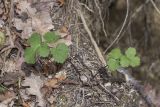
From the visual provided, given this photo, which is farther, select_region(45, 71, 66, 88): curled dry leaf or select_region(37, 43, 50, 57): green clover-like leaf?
select_region(45, 71, 66, 88): curled dry leaf

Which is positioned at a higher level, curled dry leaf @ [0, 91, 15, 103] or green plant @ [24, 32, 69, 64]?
green plant @ [24, 32, 69, 64]

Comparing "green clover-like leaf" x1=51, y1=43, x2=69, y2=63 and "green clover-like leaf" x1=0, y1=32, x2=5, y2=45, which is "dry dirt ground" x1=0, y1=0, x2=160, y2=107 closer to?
"green clover-like leaf" x1=0, y1=32, x2=5, y2=45

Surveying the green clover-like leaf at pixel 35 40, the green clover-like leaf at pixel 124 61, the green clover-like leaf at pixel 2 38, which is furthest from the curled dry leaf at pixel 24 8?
the green clover-like leaf at pixel 124 61

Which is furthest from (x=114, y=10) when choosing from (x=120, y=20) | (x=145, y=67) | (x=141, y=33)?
(x=145, y=67)

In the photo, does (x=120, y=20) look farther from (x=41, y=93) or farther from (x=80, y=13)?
(x=41, y=93)

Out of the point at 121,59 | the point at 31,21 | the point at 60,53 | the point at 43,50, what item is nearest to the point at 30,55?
the point at 43,50

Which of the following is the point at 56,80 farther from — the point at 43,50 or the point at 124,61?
the point at 124,61

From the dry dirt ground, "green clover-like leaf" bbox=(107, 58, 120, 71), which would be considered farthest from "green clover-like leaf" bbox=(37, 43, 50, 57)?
"green clover-like leaf" bbox=(107, 58, 120, 71)
